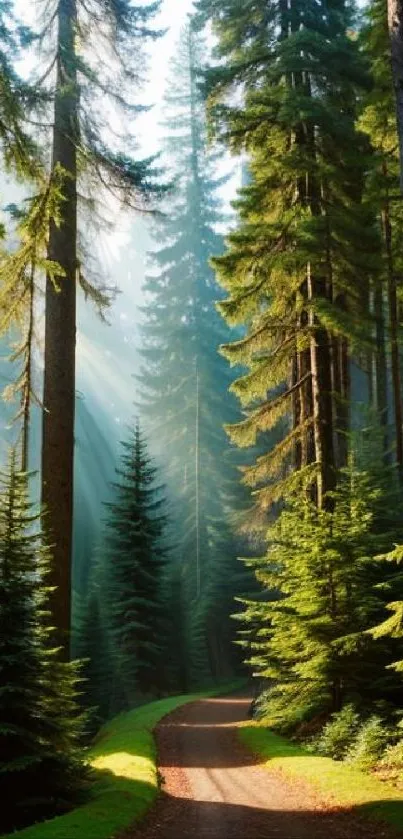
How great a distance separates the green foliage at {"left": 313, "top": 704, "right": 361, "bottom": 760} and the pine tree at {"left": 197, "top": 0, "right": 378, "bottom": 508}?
4.05 metres

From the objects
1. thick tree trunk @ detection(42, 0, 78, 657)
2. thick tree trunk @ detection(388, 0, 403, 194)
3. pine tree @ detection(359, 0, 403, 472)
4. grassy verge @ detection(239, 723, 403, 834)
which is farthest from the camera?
pine tree @ detection(359, 0, 403, 472)

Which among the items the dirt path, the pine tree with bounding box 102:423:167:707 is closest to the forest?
the dirt path

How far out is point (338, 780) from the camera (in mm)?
9391

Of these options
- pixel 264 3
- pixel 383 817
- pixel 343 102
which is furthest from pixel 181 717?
pixel 264 3

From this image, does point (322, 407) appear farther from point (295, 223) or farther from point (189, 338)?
point (189, 338)

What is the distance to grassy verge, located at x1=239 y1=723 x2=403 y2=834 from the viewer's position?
7807 millimetres

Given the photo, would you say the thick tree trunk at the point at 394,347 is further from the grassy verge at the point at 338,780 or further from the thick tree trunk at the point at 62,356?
the thick tree trunk at the point at 62,356

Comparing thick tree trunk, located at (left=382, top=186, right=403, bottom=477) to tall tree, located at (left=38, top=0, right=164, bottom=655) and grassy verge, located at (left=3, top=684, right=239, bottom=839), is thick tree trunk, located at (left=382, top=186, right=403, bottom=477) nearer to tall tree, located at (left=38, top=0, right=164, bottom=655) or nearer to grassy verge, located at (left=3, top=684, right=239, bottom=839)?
tall tree, located at (left=38, top=0, right=164, bottom=655)

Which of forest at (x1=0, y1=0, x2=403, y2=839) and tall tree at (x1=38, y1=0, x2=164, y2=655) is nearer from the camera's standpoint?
forest at (x1=0, y1=0, x2=403, y2=839)

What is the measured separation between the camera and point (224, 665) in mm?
38469

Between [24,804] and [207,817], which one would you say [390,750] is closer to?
[207,817]

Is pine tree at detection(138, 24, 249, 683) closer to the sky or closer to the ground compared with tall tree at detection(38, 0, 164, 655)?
closer to the sky

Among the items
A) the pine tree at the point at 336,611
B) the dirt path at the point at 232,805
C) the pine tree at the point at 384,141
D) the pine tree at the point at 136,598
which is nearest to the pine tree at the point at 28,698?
the dirt path at the point at 232,805

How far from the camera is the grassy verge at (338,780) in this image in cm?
781
